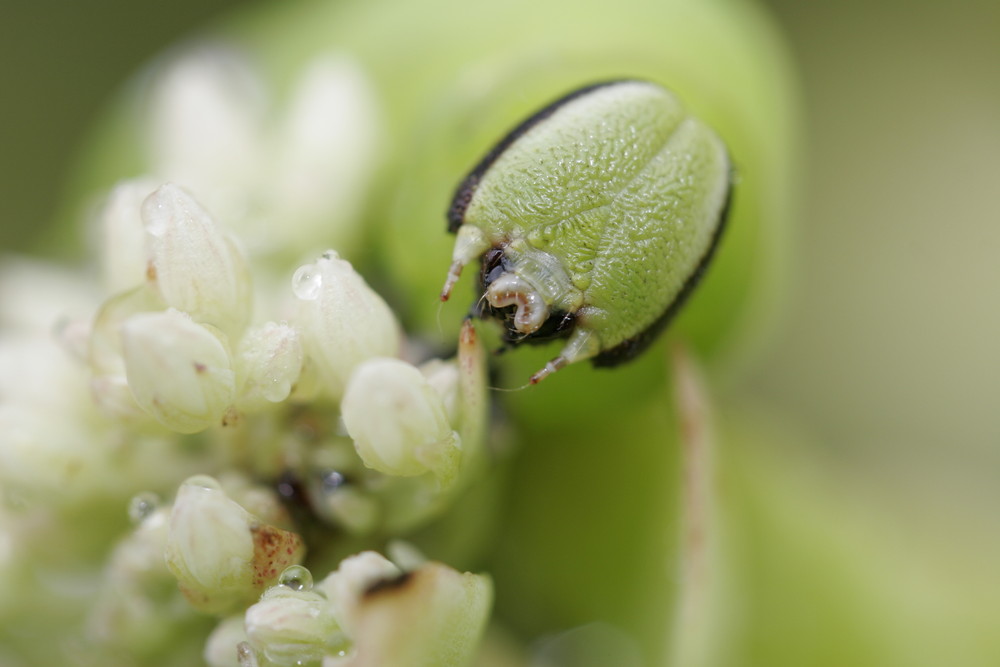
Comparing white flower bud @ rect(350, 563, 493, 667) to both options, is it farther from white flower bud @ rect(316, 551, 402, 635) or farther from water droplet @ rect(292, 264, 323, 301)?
water droplet @ rect(292, 264, 323, 301)

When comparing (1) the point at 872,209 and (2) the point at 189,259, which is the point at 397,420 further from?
(1) the point at 872,209

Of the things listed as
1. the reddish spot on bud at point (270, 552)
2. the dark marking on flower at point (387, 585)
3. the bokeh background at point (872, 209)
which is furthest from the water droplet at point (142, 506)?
the bokeh background at point (872, 209)

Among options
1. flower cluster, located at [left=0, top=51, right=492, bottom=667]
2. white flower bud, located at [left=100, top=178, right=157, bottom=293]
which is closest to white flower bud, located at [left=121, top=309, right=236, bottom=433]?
flower cluster, located at [left=0, top=51, right=492, bottom=667]

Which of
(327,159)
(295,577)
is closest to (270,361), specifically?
(295,577)

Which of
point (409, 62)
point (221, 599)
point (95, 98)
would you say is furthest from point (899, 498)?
point (95, 98)

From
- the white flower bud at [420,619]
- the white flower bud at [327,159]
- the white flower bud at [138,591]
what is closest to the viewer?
the white flower bud at [420,619]

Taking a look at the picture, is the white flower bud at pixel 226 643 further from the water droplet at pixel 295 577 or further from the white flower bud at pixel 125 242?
the white flower bud at pixel 125 242

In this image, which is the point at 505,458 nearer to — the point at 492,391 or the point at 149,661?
the point at 492,391
